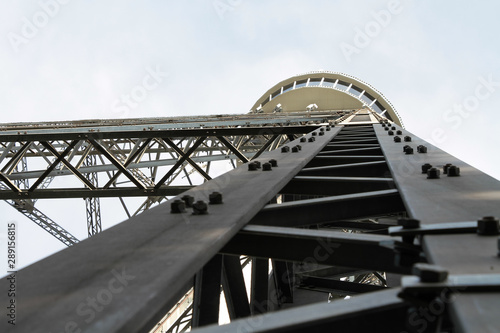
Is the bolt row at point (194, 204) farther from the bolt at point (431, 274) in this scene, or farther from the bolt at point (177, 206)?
the bolt at point (431, 274)

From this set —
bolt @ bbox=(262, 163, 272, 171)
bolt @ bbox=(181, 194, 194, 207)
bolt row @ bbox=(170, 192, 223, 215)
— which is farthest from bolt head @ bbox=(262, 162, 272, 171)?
bolt @ bbox=(181, 194, 194, 207)

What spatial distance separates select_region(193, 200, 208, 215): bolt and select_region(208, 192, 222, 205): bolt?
0.27 metres

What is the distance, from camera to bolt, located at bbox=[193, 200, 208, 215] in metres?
3.09

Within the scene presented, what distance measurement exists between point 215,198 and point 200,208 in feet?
0.99

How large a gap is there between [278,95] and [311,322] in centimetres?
3111

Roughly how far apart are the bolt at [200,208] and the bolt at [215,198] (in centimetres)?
27

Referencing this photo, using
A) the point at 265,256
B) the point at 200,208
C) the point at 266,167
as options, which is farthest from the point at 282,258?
the point at 266,167

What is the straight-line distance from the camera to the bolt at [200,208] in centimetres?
309

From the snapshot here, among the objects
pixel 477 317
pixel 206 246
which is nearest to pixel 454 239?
pixel 477 317

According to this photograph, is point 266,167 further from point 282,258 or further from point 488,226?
point 488,226

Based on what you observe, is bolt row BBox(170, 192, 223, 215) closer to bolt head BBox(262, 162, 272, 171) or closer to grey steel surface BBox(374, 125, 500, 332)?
grey steel surface BBox(374, 125, 500, 332)

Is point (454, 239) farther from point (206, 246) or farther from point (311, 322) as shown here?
point (206, 246)

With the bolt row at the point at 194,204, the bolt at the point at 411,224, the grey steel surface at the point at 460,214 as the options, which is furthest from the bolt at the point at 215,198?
the bolt at the point at 411,224

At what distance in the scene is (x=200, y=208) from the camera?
3102mm
